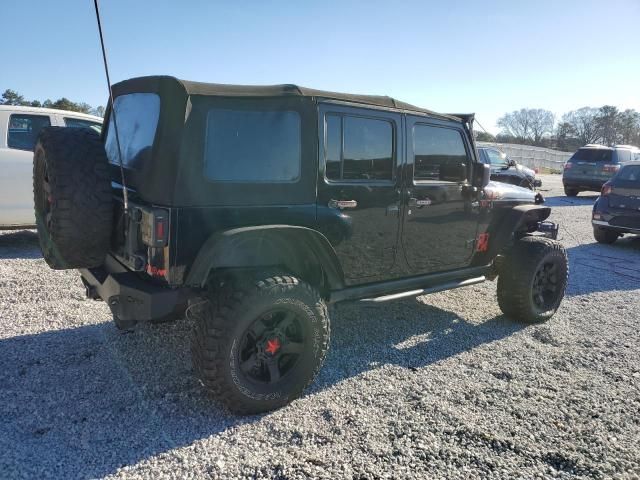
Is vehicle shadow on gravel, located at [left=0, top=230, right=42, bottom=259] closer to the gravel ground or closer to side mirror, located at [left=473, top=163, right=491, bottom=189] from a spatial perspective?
the gravel ground

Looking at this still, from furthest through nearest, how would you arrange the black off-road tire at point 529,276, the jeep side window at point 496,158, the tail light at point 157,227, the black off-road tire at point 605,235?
1. the jeep side window at point 496,158
2. the black off-road tire at point 605,235
3. the black off-road tire at point 529,276
4. the tail light at point 157,227

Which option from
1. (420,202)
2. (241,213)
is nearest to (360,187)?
(420,202)

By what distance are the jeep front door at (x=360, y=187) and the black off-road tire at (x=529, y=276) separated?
4.72 feet

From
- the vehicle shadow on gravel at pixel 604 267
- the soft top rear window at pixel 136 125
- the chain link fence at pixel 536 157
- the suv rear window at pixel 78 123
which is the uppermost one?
the chain link fence at pixel 536 157

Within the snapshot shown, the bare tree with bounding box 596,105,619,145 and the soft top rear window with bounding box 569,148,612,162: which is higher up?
the bare tree with bounding box 596,105,619,145

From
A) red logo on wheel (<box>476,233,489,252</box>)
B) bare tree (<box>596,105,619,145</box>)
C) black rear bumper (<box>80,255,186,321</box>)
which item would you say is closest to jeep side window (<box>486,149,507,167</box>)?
red logo on wheel (<box>476,233,489,252</box>)

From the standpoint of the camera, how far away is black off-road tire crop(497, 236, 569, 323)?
4547 mm

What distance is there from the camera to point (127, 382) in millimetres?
3297

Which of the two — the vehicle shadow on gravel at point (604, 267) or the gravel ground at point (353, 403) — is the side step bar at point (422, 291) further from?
the vehicle shadow on gravel at point (604, 267)

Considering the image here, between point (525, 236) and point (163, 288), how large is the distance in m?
3.55

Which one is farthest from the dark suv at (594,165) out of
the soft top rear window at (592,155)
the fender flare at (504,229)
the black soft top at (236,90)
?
the black soft top at (236,90)

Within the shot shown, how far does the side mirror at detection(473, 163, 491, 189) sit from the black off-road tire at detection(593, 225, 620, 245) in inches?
243

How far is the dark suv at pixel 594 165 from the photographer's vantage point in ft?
52.3

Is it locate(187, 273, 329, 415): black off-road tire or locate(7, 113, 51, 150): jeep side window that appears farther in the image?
locate(7, 113, 51, 150): jeep side window
